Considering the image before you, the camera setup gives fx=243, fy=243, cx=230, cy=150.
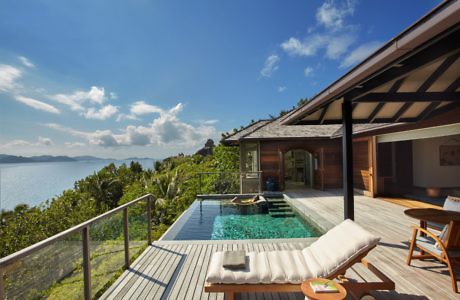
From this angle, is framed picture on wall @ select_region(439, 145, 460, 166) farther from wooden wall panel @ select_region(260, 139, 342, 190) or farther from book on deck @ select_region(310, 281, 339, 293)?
book on deck @ select_region(310, 281, 339, 293)

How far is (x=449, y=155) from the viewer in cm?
1135

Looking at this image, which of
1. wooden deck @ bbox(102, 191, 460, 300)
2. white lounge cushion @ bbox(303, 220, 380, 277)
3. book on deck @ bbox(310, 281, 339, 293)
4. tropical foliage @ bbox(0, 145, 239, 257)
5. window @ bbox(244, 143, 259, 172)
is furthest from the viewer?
tropical foliage @ bbox(0, 145, 239, 257)

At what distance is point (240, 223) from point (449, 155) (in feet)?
34.6

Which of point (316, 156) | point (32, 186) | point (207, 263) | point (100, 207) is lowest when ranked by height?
point (32, 186)

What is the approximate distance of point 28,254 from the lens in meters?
2.31

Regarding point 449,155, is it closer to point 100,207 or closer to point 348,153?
point 348,153

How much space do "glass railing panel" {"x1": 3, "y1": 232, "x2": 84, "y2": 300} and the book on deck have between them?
2.79 meters

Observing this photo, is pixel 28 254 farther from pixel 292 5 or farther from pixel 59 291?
pixel 292 5

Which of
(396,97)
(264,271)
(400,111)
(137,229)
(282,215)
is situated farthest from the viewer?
(282,215)

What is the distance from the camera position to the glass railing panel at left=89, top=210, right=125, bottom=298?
3.43 m

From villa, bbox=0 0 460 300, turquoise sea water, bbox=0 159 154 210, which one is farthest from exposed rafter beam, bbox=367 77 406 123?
turquoise sea water, bbox=0 159 154 210

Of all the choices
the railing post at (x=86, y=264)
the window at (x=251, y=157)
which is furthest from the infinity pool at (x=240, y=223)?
the window at (x=251, y=157)

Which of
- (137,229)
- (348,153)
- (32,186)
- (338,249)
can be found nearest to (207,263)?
(137,229)

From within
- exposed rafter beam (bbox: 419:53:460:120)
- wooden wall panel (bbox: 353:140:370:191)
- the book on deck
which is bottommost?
the book on deck
